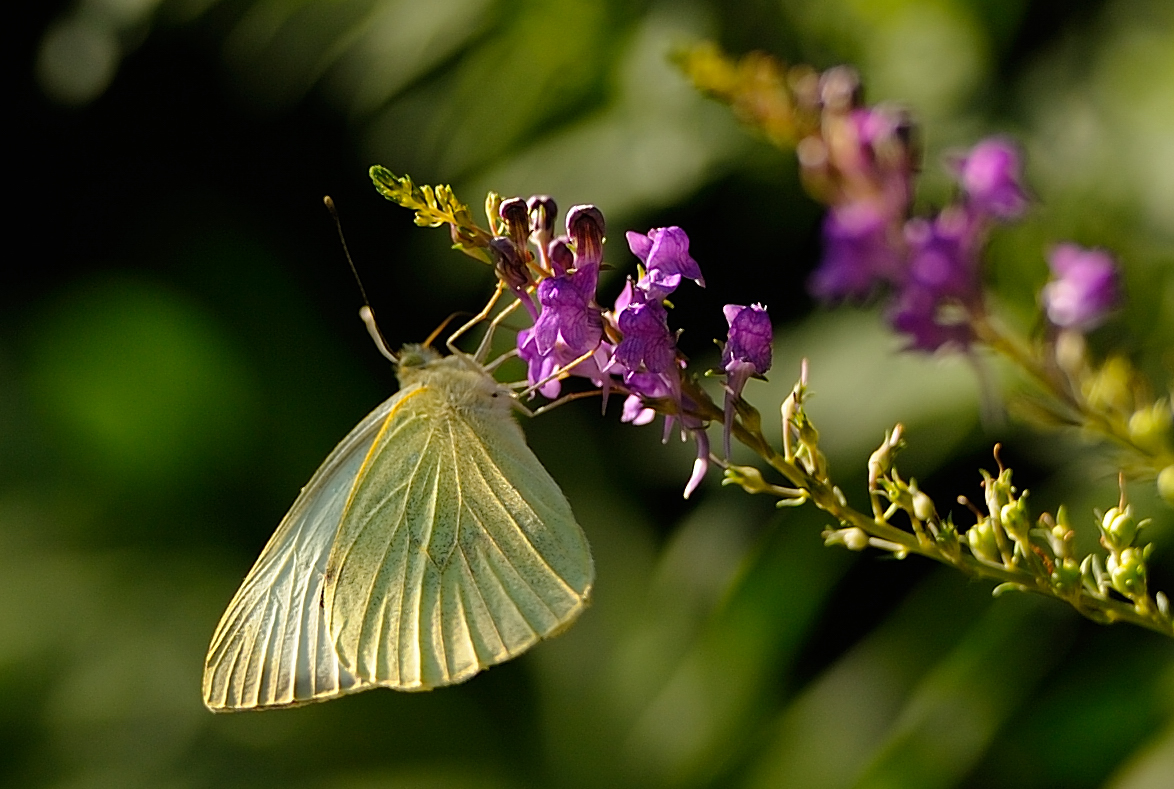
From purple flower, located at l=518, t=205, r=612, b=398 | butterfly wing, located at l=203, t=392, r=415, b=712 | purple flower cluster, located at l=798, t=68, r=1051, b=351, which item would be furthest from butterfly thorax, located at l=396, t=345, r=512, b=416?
purple flower cluster, located at l=798, t=68, r=1051, b=351

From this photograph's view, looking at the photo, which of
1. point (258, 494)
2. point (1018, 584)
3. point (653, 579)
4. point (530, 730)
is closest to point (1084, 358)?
point (1018, 584)

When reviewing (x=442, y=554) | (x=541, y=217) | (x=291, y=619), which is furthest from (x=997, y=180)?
(x=291, y=619)

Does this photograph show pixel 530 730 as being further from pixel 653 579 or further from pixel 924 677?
pixel 924 677

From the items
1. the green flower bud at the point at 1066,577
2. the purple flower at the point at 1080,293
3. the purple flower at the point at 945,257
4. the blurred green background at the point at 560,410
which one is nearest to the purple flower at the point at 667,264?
the purple flower at the point at 945,257

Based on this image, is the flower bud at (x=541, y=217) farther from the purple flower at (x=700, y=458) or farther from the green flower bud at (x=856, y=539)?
the green flower bud at (x=856, y=539)

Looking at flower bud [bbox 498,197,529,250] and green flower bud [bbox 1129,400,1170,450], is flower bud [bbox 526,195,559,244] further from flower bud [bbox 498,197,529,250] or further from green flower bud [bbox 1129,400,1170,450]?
green flower bud [bbox 1129,400,1170,450]

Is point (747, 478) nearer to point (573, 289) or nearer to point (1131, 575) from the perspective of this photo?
point (573, 289)
